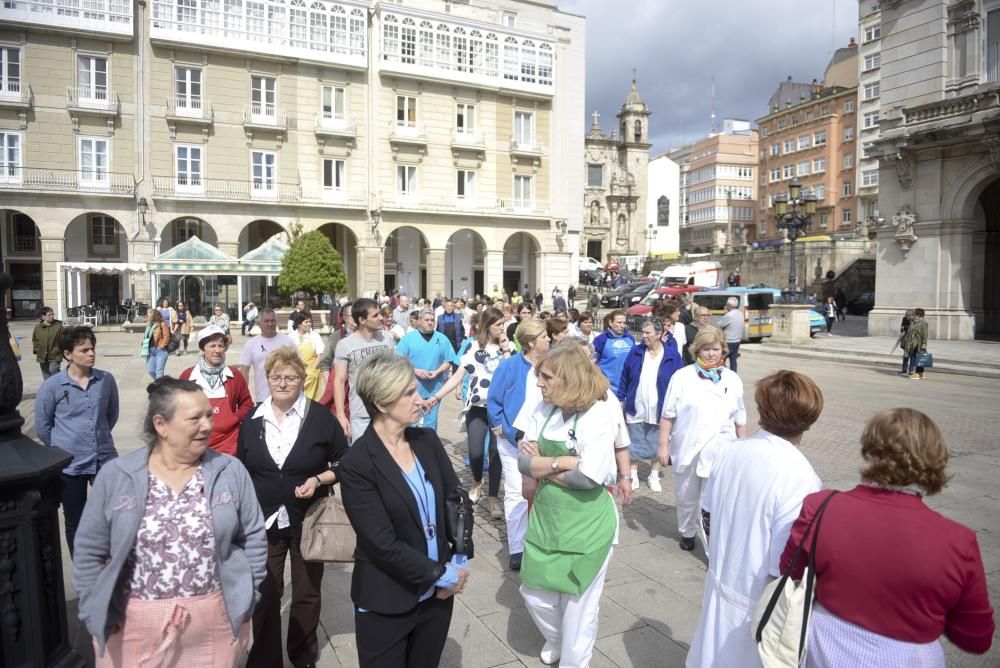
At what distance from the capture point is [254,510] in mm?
2727

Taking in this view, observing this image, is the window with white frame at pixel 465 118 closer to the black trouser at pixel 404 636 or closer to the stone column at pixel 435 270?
the stone column at pixel 435 270

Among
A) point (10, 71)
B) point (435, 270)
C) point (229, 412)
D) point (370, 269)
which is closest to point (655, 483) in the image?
point (229, 412)

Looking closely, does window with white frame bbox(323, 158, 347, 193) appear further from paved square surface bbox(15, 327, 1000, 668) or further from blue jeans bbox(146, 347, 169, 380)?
paved square surface bbox(15, 327, 1000, 668)

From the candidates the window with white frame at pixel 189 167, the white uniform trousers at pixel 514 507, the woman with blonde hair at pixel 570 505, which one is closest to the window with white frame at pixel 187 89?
the window with white frame at pixel 189 167

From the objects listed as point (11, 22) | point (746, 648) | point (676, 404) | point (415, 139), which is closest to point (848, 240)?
point (415, 139)

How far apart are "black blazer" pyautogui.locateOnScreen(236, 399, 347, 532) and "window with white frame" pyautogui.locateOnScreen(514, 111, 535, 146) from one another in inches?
1520

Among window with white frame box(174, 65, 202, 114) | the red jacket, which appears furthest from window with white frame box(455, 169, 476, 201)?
the red jacket

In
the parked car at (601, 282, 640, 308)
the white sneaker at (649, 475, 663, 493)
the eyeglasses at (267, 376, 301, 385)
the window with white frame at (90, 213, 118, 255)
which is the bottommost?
the white sneaker at (649, 475, 663, 493)

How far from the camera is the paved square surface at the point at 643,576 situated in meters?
3.85

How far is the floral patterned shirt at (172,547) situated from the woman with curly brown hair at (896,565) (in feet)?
7.37

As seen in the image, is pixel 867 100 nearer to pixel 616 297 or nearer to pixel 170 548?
pixel 616 297

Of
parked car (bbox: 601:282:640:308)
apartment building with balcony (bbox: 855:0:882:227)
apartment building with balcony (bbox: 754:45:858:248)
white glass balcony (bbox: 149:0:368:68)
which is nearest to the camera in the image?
white glass balcony (bbox: 149:0:368:68)

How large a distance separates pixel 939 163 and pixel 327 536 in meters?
24.9

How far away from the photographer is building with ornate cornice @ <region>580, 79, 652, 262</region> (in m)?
75.8
